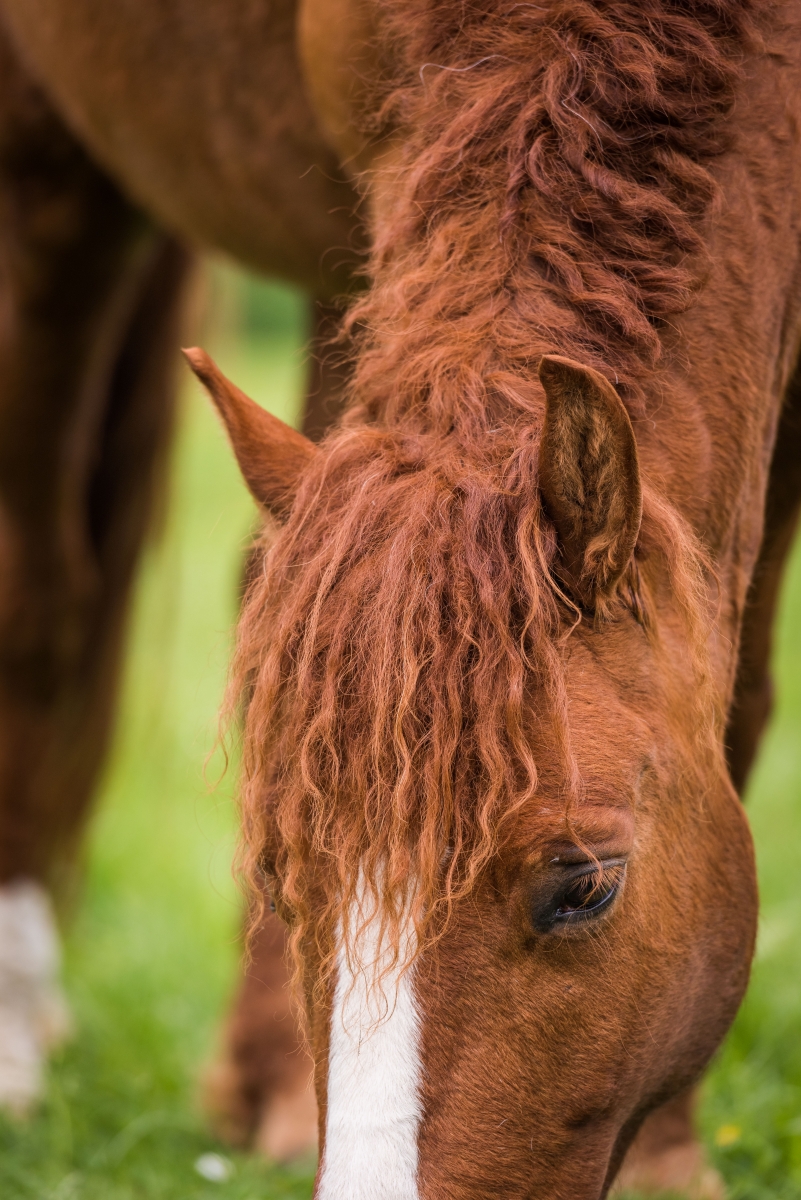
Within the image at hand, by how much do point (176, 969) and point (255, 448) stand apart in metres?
2.59

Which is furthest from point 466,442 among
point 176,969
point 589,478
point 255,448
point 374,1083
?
point 176,969

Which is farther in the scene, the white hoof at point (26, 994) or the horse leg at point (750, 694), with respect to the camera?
the white hoof at point (26, 994)

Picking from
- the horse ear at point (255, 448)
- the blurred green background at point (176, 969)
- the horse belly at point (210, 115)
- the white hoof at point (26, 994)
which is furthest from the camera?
the white hoof at point (26, 994)

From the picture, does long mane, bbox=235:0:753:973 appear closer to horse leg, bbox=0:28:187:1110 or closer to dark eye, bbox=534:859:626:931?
dark eye, bbox=534:859:626:931

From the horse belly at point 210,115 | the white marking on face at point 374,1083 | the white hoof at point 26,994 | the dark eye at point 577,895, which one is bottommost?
the white hoof at point 26,994

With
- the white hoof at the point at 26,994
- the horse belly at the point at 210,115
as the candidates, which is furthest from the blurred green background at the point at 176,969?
the horse belly at the point at 210,115

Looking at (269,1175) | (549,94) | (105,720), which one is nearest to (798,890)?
(269,1175)

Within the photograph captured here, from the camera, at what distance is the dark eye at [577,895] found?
139cm

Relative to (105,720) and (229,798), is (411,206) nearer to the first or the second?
(229,798)

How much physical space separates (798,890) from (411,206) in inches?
113

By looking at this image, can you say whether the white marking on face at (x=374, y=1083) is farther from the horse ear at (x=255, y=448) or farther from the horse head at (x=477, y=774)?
the horse ear at (x=255, y=448)

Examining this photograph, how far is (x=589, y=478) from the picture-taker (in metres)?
1.42

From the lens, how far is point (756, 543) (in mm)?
1835

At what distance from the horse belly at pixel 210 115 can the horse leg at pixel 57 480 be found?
13.3 inches
